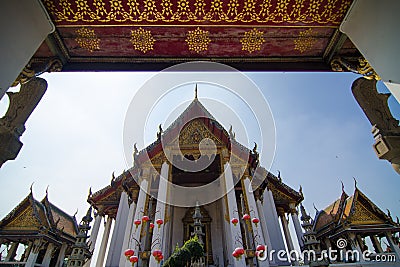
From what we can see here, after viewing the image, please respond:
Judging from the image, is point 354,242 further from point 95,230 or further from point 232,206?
point 95,230

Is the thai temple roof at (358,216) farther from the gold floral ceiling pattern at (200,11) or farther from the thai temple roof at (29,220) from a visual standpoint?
the thai temple roof at (29,220)

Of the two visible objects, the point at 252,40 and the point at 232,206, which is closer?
the point at 252,40

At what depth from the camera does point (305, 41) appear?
10.8 feet

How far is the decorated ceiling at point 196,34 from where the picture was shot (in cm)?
271

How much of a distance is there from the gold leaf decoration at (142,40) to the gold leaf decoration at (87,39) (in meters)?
0.53

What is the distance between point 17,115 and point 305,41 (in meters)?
4.10

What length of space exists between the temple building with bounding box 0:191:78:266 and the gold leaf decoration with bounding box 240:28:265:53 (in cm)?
962

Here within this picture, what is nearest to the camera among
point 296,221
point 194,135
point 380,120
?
point 380,120

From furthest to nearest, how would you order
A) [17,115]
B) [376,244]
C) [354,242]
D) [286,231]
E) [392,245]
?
[286,231], [376,244], [392,245], [354,242], [17,115]

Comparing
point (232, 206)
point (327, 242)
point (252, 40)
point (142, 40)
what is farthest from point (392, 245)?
point (142, 40)

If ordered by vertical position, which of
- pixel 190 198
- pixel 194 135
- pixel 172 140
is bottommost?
pixel 190 198

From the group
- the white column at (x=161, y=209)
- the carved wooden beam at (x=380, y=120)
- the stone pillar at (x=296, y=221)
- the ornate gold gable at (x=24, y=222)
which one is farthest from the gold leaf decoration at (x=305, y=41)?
the ornate gold gable at (x=24, y=222)

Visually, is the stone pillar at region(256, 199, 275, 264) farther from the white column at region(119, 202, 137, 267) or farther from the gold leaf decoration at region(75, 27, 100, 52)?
the gold leaf decoration at region(75, 27, 100, 52)

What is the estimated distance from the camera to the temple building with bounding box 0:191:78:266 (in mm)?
8047
